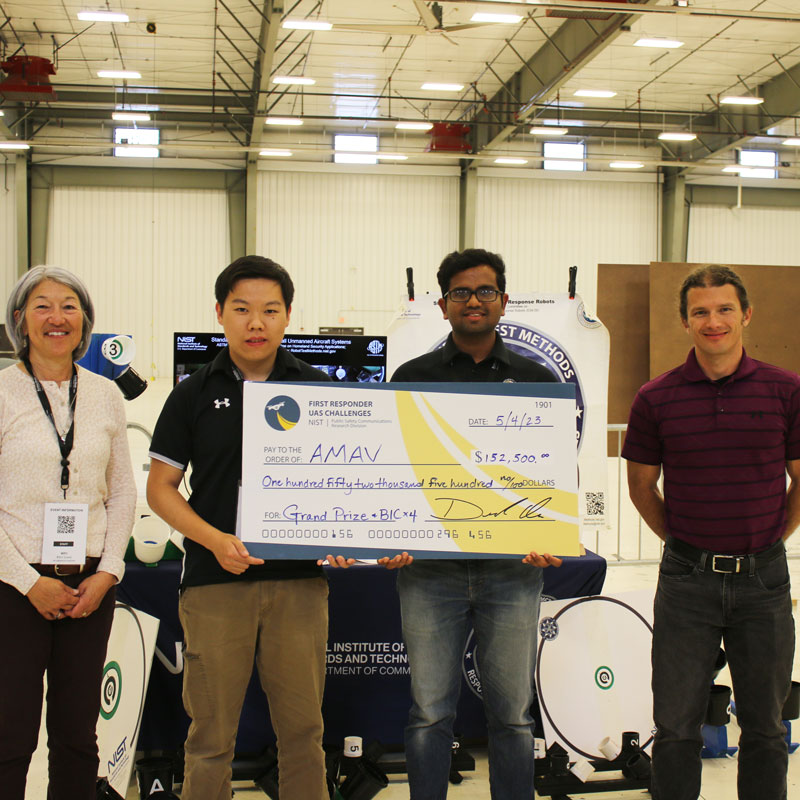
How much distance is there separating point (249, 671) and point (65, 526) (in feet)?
1.94

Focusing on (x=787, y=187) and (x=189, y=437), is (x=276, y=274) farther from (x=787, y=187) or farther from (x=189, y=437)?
(x=787, y=187)

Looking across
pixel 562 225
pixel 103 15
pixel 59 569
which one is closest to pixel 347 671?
pixel 59 569

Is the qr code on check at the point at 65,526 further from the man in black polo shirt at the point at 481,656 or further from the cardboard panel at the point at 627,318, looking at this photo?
the cardboard panel at the point at 627,318

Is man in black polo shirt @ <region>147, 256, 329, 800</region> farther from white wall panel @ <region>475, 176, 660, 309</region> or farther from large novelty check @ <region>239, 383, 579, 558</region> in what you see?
white wall panel @ <region>475, 176, 660, 309</region>

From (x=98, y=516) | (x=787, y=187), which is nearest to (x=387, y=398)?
(x=98, y=516)

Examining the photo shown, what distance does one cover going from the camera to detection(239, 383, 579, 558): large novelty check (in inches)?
79.0

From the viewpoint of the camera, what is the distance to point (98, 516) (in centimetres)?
202

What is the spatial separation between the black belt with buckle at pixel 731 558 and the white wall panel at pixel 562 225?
587 inches

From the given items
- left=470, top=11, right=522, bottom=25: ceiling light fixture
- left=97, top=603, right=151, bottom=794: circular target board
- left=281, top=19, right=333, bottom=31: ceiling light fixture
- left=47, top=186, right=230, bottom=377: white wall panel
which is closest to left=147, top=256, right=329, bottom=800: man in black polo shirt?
left=97, top=603, right=151, bottom=794: circular target board

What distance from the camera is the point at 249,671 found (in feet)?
6.63

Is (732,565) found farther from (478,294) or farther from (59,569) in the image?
(59,569)

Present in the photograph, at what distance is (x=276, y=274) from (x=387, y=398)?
441mm

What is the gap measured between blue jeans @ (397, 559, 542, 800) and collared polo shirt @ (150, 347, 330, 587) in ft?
1.22

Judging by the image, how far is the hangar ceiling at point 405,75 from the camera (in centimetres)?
1180
